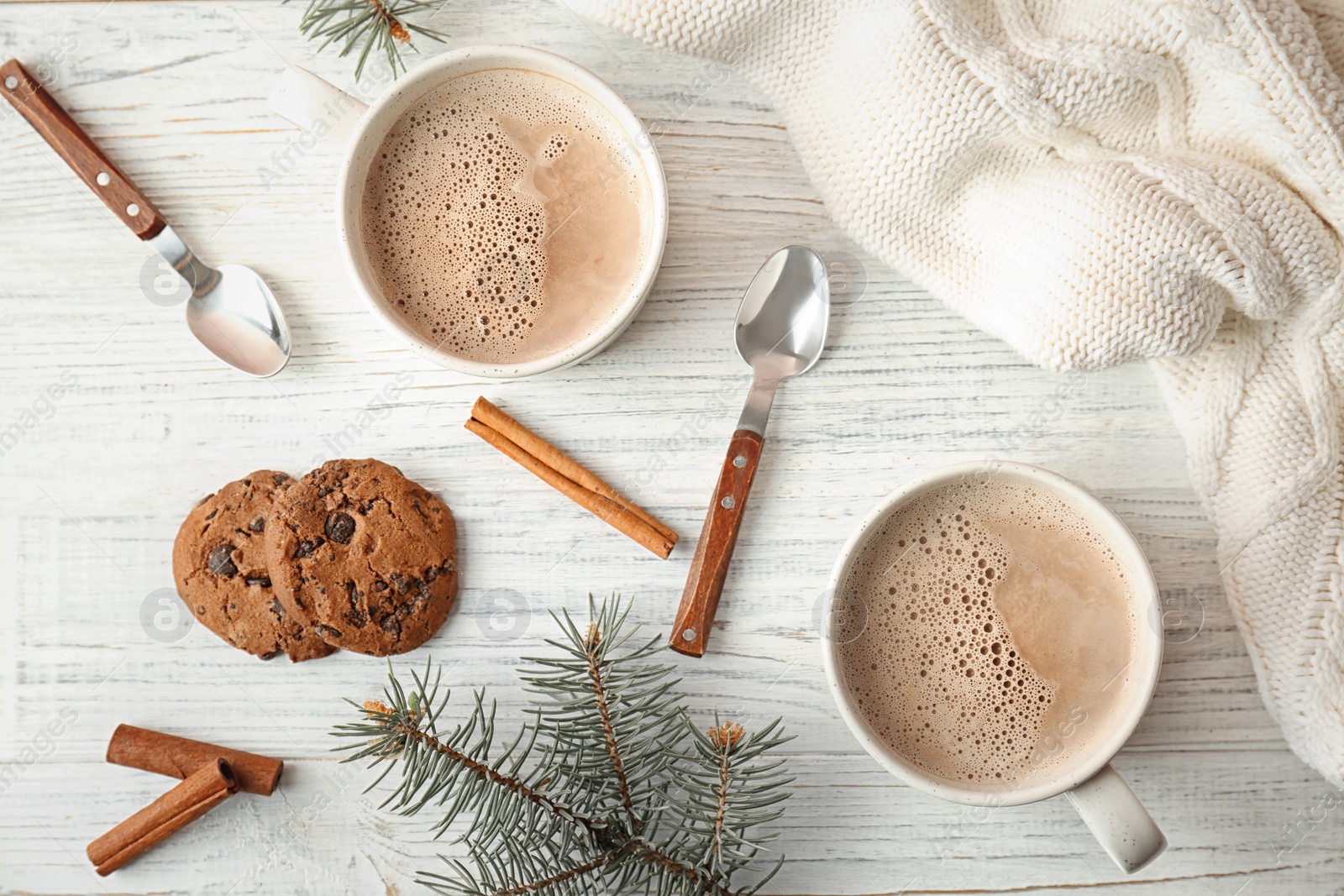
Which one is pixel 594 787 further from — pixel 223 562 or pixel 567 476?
pixel 223 562

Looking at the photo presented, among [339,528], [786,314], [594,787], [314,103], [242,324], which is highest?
[314,103]

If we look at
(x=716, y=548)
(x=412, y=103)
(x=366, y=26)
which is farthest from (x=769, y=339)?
(x=366, y=26)

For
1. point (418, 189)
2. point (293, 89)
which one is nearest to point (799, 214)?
point (418, 189)

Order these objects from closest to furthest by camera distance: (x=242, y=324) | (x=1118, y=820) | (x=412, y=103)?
(x=1118, y=820) < (x=412, y=103) < (x=242, y=324)

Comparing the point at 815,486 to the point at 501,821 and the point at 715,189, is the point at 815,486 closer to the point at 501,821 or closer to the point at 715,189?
the point at 715,189

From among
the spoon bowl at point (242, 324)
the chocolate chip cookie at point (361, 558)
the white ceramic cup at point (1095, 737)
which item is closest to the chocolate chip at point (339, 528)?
the chocolate chip cookie at point (361, 558)

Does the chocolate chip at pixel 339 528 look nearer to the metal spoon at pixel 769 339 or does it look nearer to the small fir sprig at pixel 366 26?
the metal spoon at pixel 769 339
